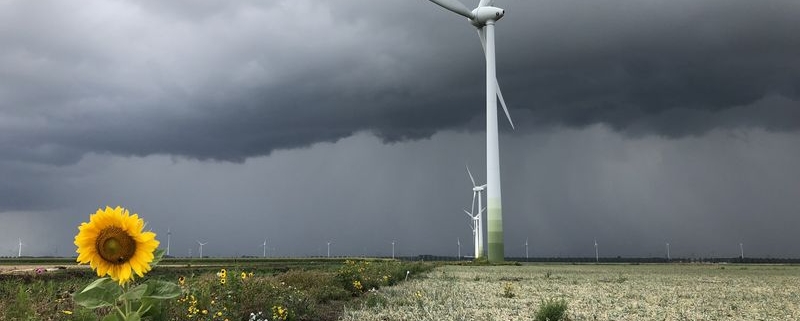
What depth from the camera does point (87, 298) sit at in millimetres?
3912

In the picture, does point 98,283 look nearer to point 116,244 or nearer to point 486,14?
point 116,244

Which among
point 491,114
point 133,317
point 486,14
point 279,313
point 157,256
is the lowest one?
point 279,313

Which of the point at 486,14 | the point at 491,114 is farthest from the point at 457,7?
the point at 491,114

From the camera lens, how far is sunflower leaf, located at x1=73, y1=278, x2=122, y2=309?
387 cm

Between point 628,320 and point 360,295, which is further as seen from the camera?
point 360,295

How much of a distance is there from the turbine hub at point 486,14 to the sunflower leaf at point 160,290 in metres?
75.1

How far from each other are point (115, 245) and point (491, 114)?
6598 centimetres

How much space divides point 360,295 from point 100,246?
16.5 meters

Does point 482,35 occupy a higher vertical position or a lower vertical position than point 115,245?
higher

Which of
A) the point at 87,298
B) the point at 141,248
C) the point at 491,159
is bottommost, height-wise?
the point at 87,298

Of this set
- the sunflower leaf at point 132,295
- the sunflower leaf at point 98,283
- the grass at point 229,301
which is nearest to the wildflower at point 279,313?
the grass at point 229,301

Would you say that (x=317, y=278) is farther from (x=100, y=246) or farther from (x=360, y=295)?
(x=100, y=246)

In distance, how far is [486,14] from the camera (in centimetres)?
7550

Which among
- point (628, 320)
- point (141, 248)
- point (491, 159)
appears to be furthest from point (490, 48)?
point (141, 248)
